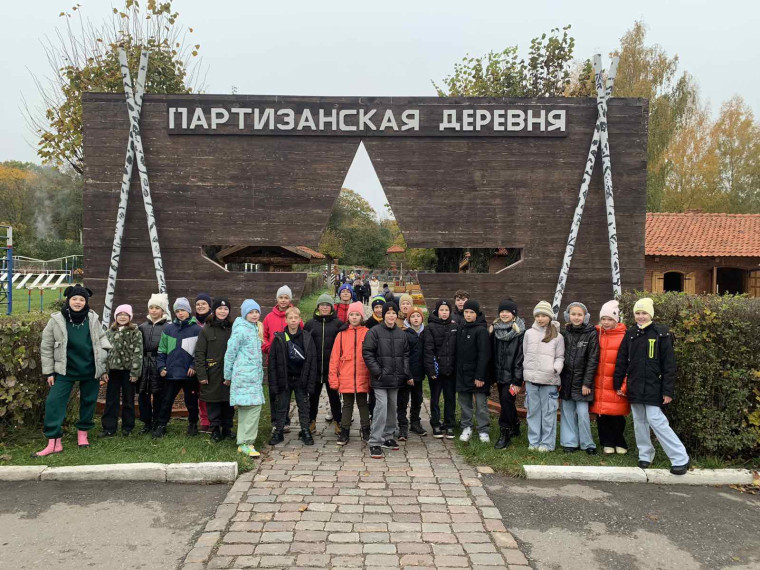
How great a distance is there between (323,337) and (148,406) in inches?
87.0

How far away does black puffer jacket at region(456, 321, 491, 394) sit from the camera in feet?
20.8

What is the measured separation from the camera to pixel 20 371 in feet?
19.1

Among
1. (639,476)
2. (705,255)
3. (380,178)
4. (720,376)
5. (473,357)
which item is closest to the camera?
(639,476)

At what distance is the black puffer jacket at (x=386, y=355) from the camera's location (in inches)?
239

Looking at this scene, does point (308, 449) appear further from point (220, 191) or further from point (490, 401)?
point (220, 191)

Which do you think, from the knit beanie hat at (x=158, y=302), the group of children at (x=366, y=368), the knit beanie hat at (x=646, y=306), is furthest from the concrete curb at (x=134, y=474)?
the knit beanie hat at (x=646, y=306)

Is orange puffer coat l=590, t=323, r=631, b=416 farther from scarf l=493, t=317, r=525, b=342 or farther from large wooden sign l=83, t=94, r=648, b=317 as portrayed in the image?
large wooden sign l=83, t=94, r=648, b=317

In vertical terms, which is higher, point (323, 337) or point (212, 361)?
point (323, 337)

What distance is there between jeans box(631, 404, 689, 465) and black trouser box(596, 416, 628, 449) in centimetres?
30

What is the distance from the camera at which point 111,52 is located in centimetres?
1207

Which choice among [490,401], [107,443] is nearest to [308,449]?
[107,443]

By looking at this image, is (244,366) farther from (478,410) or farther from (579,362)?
(579,362)

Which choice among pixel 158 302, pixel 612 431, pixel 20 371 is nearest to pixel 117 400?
pixel 20 371

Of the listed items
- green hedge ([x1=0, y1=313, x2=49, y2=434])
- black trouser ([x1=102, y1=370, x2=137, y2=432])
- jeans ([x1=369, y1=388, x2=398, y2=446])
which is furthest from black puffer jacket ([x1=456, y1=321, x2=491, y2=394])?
green hedge ([x1=0, y1=313, x2=49, y2=434])
